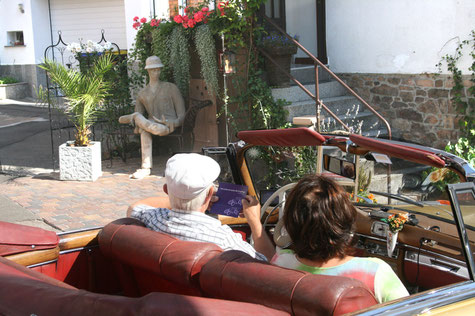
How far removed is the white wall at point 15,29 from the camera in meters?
17.5

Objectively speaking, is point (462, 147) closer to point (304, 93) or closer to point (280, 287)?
point (304, 93)

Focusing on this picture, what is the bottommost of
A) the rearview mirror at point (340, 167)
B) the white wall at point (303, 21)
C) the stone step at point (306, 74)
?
the rearview mirror at point (340, 167)

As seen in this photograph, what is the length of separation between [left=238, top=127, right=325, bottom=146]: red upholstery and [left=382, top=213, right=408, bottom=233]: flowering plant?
55 cm

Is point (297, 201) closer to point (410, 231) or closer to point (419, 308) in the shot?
point (419, 308)

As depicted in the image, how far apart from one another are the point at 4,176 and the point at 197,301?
→ 26.1ft

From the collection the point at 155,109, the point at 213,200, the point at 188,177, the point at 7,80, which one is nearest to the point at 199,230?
the point at 188,177

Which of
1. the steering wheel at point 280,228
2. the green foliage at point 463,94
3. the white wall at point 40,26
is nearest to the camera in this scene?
the steering wheel at point 280,228

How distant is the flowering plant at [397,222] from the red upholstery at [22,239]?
1.76 meters

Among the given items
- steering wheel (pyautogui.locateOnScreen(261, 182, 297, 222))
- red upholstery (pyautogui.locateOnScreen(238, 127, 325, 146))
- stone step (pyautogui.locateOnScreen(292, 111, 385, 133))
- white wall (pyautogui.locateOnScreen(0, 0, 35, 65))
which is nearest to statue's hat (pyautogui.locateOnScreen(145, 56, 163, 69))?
stone step (pyautogui.locateOnScreen(292, 111, 385, 133))

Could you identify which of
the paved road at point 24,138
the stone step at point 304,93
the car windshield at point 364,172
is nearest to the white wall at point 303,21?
the stone step at point 304,93

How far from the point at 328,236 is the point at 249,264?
1.06 ft

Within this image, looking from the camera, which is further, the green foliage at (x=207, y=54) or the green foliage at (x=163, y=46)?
the green foliage at (x=163, y=46)

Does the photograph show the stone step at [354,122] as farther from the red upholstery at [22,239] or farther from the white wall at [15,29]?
the white wall at [15,29]

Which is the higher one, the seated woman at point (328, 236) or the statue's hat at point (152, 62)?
the statue's hat at point (152, 62)
